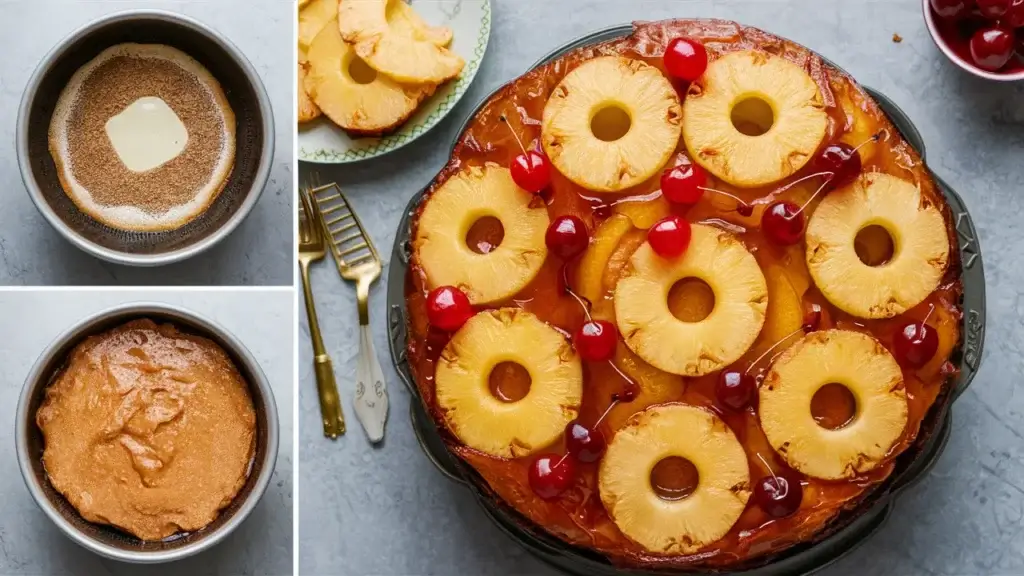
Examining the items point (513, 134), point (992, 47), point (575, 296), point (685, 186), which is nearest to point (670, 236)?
point (685, 186)

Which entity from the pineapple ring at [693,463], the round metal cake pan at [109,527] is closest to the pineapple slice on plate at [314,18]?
the round metal cake pan at [109,527]

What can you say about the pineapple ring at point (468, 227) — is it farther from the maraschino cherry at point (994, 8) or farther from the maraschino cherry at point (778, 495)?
the maraschino cherry at point (994, 8)

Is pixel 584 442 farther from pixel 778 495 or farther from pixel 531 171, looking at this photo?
pixel 531 171

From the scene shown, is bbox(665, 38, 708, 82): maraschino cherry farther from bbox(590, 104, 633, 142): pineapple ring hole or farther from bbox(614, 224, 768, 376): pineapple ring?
bbox(614, 224, 768, 376): pineapple ring

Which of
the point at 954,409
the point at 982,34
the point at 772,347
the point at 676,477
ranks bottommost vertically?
the point at 954,409

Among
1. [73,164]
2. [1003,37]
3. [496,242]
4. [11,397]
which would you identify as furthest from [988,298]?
[11,397]

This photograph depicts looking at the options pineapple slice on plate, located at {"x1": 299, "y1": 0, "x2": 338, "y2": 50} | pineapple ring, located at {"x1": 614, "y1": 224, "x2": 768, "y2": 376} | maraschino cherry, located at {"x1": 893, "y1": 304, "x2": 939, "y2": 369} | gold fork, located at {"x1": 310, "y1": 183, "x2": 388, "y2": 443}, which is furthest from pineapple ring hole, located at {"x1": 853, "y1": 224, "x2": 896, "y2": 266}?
pineapple slice on plate, located at {"x1": 299, "y1": 0, "x2": 338, "y2": 50}
